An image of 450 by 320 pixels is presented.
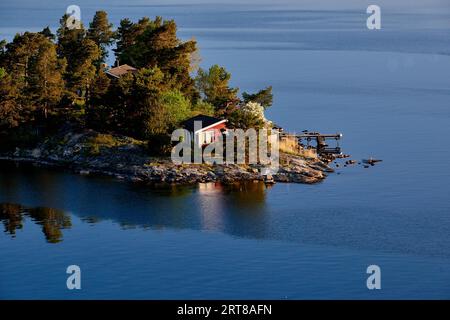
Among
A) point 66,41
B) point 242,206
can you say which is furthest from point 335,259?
point 66,41

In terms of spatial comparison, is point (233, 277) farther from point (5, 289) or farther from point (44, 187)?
point (44, 187)

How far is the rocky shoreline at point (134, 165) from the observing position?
8106 cm

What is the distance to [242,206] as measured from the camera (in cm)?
7206

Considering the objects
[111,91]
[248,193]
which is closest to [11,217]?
[248,193]

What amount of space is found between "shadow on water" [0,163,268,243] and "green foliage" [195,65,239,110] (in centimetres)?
1919

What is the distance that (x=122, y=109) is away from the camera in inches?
3511

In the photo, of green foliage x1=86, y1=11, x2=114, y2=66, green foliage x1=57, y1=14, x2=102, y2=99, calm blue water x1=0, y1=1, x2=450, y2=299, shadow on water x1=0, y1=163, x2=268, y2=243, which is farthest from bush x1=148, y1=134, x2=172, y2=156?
green foliage x1=86, y1=11, x2=114, y2=66

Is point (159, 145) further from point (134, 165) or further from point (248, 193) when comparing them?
point (248, 193)

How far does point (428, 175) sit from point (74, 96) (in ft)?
126

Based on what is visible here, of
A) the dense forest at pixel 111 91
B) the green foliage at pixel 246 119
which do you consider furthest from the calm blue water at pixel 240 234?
the green foliage at pixel 246 119

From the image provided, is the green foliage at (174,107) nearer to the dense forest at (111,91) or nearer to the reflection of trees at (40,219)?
the dense forest at (111,91)

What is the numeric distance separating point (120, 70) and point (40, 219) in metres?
35.1

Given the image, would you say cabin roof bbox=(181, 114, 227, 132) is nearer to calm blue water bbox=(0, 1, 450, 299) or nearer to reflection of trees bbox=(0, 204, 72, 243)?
calm blue water bbox=(0, 1, 450, 299)

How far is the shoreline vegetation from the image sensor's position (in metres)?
83.4
